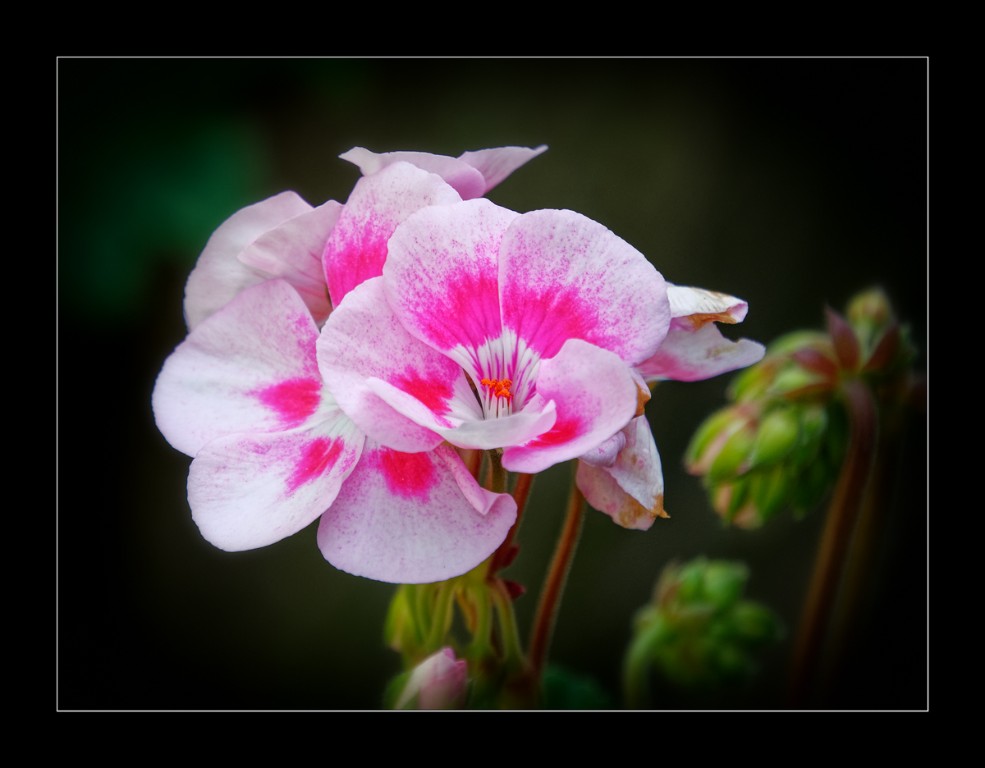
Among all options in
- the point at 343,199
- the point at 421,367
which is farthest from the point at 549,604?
the point at 343,199

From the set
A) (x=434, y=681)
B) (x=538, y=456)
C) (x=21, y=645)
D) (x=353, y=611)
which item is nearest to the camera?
(x=538, y=456)

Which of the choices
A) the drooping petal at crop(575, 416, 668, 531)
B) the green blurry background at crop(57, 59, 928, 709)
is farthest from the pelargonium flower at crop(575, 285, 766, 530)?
the green blurry background at crop(57, 59, 928, 709)

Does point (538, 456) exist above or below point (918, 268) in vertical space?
below

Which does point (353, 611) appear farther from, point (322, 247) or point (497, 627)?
point (322, 247)

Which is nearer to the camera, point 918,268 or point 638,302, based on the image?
point 638,302

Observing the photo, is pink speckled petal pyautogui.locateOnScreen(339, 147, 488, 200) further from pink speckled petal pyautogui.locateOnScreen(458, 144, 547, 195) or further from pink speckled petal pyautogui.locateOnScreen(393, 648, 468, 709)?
pink speckled petal pyautogui.locateOnScreen(393, 648, 468, 709)

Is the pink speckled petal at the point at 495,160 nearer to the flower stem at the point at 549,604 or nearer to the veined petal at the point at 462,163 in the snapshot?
the veined petal at the point at 462,163

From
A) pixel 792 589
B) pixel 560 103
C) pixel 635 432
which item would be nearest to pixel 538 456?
pixel 635 432
